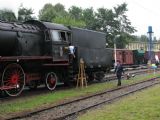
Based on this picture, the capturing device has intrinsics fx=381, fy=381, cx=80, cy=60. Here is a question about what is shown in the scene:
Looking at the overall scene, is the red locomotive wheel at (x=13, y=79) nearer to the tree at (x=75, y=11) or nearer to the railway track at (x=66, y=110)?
the railway track at (x=66, y=110)

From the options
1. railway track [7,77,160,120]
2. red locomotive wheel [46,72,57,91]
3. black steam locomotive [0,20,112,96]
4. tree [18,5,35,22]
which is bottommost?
railway track [7,77,160,120]

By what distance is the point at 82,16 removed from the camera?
87812 mm

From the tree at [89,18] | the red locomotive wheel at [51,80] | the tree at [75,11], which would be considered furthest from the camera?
the tree at [75,11]

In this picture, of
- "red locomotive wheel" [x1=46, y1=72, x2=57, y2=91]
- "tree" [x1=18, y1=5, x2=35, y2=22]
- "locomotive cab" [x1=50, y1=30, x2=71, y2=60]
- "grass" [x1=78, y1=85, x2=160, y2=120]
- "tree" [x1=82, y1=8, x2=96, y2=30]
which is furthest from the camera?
"tree" [x1=82, y1=8, x2=96, y2=30]

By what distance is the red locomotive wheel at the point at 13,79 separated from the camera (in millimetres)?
17078

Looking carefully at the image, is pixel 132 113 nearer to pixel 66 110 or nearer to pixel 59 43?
pixel 66 110

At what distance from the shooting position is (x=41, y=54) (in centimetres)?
1991

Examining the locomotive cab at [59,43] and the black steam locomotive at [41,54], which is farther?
the locomotive cab at [59,43]

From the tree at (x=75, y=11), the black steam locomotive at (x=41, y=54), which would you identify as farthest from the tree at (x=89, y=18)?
the black steam locomotive at (x=41, y=54)

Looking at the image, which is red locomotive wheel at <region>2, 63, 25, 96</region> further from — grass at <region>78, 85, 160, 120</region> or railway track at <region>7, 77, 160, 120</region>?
grass at <region>78, 85, 160, 120</region>

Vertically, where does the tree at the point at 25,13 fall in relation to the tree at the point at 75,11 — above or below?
below

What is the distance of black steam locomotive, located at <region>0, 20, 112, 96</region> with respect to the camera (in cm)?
1720

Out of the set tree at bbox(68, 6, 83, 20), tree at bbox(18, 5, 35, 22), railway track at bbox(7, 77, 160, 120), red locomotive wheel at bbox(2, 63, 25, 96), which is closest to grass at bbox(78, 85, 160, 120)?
railway track at bbox(7, 77, 160, 120)

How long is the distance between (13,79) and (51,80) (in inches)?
126
